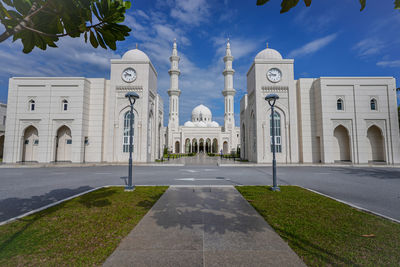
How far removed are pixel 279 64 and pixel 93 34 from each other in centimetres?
2168

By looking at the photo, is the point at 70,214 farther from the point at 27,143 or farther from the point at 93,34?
the point at 27,143

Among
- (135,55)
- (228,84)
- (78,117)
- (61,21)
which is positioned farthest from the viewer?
Result: (228,84)

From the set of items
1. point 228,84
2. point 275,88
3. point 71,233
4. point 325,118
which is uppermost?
point 228,84

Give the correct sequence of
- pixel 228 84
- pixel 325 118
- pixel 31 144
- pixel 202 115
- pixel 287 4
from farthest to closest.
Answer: pixel 202 115 < pixel 228 84 < pixel 31 144 < pixel 325 118 < pixel 287 4

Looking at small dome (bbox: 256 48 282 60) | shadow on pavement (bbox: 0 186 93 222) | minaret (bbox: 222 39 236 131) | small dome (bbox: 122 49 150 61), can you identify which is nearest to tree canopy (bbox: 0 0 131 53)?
shadow on pavement (bbox: 0 186 93 222)

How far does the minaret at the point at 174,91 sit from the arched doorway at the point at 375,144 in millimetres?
34517

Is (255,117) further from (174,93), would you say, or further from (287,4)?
(174,93)

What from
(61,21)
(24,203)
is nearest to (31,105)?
(24,203)

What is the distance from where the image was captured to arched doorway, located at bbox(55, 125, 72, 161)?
2115 centimetres

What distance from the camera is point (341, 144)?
2064 cm

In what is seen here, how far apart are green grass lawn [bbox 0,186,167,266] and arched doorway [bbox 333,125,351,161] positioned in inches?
857

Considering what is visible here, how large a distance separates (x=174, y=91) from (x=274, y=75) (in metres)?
27.4

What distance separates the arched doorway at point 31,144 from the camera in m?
21.2

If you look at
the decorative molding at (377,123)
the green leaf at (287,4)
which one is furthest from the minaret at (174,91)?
the green leaf at (287,4)
